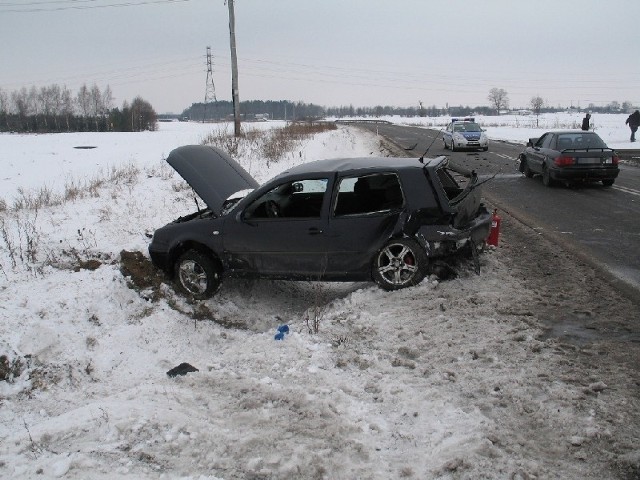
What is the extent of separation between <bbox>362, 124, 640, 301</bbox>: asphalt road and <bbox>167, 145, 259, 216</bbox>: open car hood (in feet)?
9.01

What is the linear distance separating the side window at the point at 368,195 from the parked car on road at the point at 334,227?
0.01m

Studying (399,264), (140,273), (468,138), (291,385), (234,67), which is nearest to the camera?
(291,385)

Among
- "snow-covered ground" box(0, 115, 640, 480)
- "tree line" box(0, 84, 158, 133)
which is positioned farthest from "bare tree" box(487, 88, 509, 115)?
"snow-covered ground" box(0, 115, 640, 480)

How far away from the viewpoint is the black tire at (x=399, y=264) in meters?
5.63

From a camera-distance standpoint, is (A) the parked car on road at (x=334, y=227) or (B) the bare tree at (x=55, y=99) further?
(B) the bare tree at (x=55, y=99)

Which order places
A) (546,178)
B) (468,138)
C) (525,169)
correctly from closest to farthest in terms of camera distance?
(546,178)
(525,169)
(468,138)

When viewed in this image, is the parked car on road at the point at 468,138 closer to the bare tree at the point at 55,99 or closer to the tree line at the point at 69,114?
the tree line at the point at 69,114

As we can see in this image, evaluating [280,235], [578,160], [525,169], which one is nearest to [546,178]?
[578,160]

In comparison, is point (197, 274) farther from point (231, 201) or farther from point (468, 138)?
point (468, 138)

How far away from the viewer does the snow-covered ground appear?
9.85 feet

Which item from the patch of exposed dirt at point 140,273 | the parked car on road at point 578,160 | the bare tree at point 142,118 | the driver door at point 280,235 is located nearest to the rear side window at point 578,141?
the parked car on road at point 578,160

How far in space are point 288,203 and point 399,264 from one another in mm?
1647

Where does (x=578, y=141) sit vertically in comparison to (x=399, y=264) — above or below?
above

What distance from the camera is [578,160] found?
514 inches
